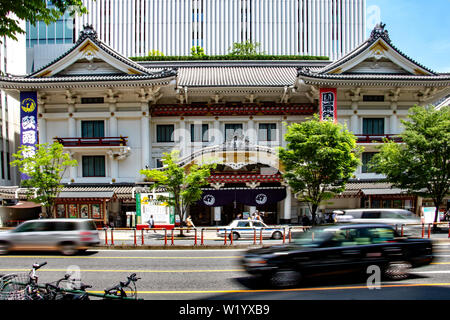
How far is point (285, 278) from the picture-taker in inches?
341

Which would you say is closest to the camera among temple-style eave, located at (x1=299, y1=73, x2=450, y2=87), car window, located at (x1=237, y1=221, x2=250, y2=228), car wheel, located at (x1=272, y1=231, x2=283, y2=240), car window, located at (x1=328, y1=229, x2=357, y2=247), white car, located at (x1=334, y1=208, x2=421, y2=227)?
car window, located at (x1=328, y1=229, x2=357, y2=247)

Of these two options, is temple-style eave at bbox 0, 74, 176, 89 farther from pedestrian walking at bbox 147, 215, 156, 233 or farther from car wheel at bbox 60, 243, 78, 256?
car wheel at bbox 60, 243, 78, 256

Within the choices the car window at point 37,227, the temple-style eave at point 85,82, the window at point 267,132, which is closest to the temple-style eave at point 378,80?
the window at point 267,132

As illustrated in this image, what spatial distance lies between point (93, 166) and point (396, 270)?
2432 centimetres

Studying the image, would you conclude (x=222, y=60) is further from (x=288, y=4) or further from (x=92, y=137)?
(x=288, y=4)

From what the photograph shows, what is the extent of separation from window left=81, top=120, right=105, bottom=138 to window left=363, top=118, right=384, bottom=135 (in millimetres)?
22419

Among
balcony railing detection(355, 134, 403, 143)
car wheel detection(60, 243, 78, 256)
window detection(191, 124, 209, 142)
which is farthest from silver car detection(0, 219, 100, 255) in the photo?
balcony railing detection(355, 134, 403, 143)

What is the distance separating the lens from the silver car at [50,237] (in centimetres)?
1393

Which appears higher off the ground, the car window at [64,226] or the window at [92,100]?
the window at [92,100]

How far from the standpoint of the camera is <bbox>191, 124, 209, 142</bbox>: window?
28.9 m

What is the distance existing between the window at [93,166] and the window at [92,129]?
1934 millimetres

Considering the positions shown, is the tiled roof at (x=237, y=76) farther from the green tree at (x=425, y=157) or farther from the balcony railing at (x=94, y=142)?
the green tree at (x=425, y=157)
